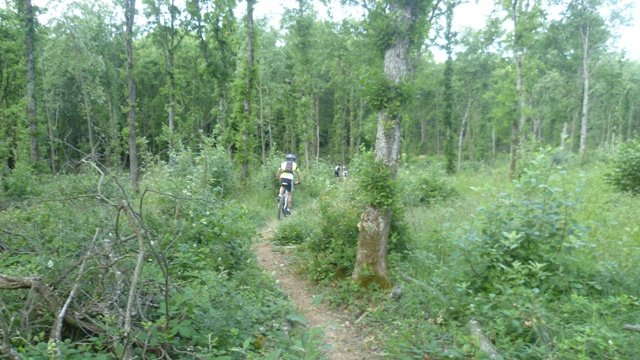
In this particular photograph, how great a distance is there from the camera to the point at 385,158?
6082 mm

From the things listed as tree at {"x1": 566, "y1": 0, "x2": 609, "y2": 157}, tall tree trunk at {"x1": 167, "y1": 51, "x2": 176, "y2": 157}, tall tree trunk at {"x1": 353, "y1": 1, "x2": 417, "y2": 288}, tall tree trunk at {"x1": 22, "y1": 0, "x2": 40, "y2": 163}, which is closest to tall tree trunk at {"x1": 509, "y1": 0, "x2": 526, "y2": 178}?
tree at {"x1": 566, "y1": 0, "x2": 609, "y2": 157}

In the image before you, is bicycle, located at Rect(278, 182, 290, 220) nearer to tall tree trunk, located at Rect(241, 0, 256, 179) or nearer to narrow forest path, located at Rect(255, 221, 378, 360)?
narrow forest path, located at Rect(255, 221, 378, 360)

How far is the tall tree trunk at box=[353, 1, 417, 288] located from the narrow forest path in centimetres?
85

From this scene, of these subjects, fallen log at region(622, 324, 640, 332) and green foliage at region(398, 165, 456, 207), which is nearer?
fallen log at region(622, 324, 640, 332)

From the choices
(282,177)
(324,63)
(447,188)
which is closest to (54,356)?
(282,177)

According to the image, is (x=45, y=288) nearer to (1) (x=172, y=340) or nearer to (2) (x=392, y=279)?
(1) (x=172, y=340)

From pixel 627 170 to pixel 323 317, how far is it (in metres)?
9.20

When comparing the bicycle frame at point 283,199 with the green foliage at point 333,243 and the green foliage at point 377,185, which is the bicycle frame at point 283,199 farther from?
the green foliage at point 377,185

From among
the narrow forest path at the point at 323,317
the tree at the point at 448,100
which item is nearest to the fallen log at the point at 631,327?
the narrow forest path at the point at 323,317

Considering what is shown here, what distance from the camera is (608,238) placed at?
21.3ft

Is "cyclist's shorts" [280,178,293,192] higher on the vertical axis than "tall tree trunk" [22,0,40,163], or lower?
lower

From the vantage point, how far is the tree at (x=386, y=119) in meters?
5.80

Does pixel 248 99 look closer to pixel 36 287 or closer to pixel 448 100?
pixel 36 287

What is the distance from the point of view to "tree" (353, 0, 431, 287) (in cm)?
580
